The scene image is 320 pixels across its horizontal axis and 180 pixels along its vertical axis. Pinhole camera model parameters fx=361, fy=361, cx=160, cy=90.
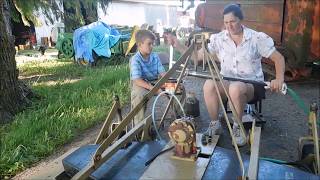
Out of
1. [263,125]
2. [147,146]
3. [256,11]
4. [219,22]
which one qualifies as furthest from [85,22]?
[147,146]

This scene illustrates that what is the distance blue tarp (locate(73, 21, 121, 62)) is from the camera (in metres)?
10.8

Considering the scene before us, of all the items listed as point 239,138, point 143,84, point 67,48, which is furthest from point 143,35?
point 67,48

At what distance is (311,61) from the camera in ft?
21.9

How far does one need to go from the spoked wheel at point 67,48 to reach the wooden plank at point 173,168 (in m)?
9.74

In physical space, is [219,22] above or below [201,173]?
above

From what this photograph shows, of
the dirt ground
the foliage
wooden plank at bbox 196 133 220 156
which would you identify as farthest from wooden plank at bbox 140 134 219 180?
the foliage

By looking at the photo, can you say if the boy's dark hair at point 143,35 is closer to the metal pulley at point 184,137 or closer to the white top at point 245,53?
the white top at point 245,53

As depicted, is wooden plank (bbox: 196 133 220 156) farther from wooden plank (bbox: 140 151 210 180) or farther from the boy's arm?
the boy's arm

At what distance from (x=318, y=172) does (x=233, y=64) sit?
1.78 m

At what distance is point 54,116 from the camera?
16.9ft

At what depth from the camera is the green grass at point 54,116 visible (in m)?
4.05

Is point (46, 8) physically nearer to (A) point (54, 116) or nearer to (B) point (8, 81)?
(B) point (8, 81)

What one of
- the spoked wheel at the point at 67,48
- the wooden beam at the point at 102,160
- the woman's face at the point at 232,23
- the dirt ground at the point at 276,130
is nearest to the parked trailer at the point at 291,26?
the dirt ground at the point at 276,130

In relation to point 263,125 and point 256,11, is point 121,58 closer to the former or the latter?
point 256,11
